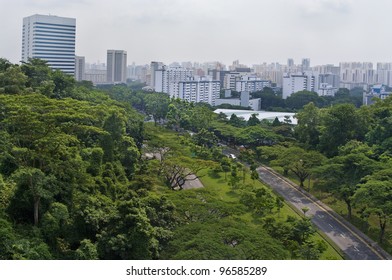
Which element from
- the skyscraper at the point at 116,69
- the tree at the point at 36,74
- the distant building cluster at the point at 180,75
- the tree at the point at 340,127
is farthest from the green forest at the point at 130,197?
the skyscraper at the point at 116,69

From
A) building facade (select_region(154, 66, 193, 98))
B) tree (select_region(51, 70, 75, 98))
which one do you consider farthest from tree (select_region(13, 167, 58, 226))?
building facade (select_region(154, 66, 193, 98))

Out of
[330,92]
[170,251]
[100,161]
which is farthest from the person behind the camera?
[330,92]

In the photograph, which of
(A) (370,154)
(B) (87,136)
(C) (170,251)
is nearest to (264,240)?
(C) (170,251)

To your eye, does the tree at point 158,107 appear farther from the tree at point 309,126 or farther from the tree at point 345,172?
the tree at point 345,172

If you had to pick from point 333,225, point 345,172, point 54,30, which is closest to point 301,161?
point 345,172

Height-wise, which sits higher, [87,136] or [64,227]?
[87,136]

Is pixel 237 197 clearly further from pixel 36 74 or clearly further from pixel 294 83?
pixel 294 83

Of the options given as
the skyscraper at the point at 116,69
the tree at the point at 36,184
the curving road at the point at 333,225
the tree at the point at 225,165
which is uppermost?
the skyscraper at the point at 116,69

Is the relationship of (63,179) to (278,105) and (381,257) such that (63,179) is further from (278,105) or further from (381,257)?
(278,105)
